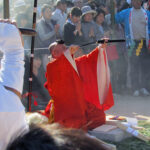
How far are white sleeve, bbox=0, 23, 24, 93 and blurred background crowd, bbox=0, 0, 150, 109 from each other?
4306mm

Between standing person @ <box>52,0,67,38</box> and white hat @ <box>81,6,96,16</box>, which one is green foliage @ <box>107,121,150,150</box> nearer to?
standing person @ <box>52,0,67,38</box>

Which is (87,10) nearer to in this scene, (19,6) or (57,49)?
(19,6)

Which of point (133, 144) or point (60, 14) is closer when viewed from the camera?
point (133, 144)

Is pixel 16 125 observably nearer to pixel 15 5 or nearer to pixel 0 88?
pixel 0 88

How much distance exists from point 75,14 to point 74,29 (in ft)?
1.01

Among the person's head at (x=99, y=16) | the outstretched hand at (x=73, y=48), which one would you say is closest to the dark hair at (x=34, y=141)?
the outstretched hand at (x=73, y=48)

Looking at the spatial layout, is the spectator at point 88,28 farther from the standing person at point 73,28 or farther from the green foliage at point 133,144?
the green foliage at point 133,144

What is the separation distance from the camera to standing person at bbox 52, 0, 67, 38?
22.2ft

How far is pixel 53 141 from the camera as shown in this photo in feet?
2.72

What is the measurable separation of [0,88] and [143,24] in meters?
6.47

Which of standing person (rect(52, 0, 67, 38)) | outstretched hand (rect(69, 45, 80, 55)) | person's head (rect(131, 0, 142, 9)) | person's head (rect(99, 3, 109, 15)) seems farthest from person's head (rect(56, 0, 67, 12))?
outstretched hand (rect(69, 45, 80, 55))

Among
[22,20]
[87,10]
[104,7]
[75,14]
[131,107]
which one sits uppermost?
[104,7]

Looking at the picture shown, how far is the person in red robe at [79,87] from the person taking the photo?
4.22 metres

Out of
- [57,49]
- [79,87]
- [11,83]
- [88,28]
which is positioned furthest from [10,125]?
[88,28]
